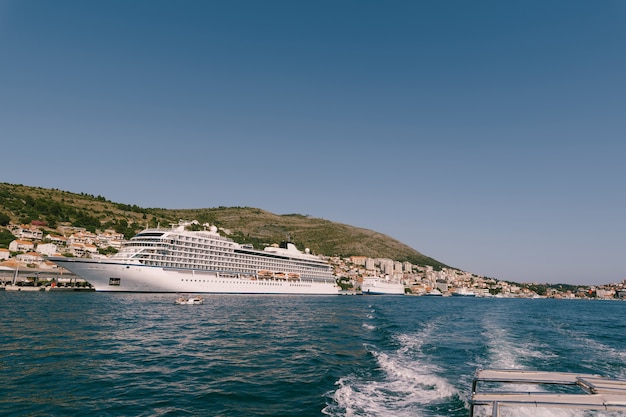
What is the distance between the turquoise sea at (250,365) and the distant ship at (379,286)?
5144 inches

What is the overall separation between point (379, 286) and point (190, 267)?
352ft

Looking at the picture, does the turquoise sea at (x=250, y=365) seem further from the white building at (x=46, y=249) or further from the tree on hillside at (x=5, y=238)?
the tree on hillside at (x=5, y=238)

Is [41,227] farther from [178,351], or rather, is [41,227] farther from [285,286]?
[178,351]

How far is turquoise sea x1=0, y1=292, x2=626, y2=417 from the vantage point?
12.6 m

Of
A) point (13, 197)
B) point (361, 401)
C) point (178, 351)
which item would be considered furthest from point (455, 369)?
point (13, 197)

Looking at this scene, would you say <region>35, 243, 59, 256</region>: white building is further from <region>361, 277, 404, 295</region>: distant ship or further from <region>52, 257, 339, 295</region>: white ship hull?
<region>361, 277, 404, 295</region>: distant ship

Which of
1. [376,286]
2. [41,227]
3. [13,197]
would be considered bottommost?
[376,286]

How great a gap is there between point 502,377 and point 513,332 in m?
34.5

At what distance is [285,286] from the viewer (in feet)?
353

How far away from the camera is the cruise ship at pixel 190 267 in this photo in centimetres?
6925

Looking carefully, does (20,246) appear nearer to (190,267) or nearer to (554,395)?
(190,267)

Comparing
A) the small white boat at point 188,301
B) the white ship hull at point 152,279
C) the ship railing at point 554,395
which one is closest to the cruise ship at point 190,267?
the white ship hull at point 152,279

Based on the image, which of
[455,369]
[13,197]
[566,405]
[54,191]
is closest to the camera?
[566,405]

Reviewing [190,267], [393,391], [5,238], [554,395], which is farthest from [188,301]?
[5,238]
